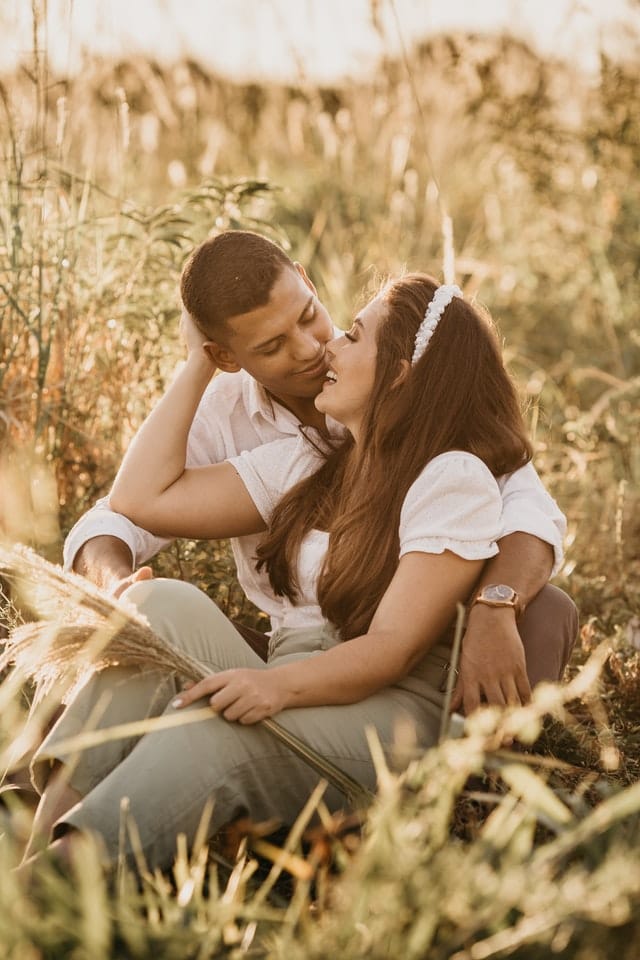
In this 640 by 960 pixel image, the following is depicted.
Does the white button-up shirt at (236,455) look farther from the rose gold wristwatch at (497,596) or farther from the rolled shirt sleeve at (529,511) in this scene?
the rose gold wristwatch at (497,596)

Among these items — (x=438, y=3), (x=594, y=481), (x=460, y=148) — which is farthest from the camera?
(x=460, y=148)

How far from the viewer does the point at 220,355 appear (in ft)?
9.89

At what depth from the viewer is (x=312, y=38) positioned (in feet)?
16.3

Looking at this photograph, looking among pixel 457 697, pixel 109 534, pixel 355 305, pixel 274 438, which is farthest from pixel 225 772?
pixel 355 305

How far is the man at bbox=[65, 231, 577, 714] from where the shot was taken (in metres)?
2.42

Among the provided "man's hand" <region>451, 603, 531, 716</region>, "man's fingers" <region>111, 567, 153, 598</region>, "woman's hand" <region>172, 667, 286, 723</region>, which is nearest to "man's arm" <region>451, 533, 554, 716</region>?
"man's hand" <region>451, 603, 531, 716</region>

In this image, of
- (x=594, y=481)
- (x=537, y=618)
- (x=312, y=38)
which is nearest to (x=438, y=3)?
(x=312, y=38)

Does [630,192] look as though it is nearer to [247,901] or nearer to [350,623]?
[350,623]

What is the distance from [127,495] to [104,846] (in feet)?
3.54

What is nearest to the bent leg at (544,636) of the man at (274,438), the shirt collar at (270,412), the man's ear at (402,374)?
the man at (274,438)

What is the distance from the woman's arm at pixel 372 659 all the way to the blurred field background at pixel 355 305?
295 millimetres

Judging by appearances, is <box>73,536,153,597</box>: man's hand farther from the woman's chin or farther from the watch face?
the watch face

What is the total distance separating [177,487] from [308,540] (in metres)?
0.40

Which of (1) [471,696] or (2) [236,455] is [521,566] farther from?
(2) [236,455]
